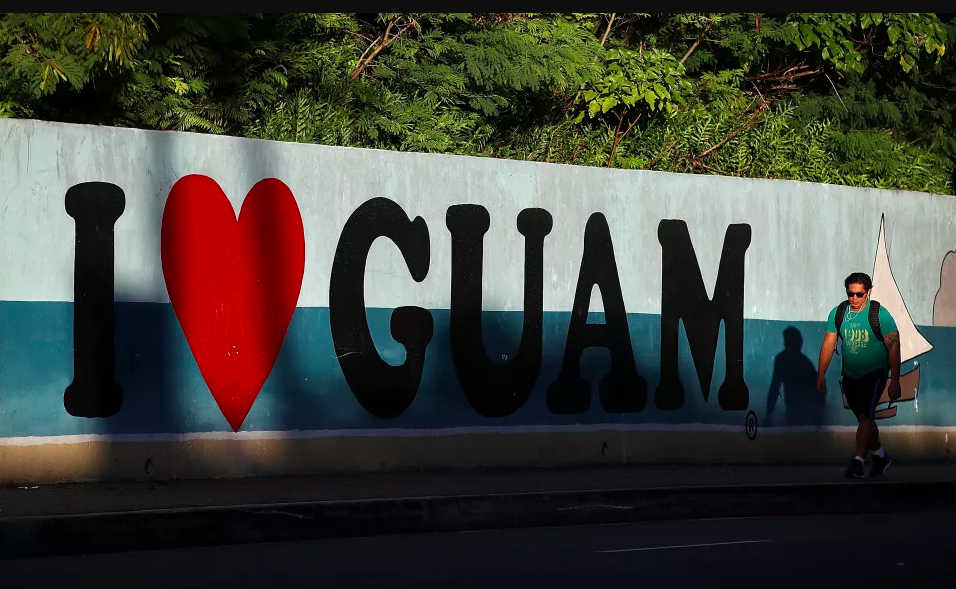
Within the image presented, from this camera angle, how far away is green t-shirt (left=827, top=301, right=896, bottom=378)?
12453 mm

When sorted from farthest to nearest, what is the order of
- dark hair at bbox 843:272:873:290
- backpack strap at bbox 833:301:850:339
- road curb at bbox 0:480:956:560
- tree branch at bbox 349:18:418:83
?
tree branch at bbox 349:18:418:83, backpack strap at bbox 833:301:850:339, dark hair at bbox 843:272:873:290, road curb at bbox 0:480:956:560

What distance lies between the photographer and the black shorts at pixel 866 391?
12.4 metres

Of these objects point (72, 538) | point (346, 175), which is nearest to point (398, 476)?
point (346, 175)

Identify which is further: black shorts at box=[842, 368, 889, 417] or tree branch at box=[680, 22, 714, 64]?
tree branch at box=[680, 22, 714, 64]

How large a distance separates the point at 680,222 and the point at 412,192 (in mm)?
3096

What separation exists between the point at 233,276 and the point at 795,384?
6.49m

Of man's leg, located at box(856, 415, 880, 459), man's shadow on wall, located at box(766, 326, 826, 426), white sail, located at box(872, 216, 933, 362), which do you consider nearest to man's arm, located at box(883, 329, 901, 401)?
man's leg, located at box(856, 415, 880, 459)

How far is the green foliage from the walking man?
4.68m

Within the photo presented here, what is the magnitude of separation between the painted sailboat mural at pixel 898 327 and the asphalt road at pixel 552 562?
4736 mm

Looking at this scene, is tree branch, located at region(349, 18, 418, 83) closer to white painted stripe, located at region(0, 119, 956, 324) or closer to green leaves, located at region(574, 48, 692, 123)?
green leaves, located at region(574, 48, 692, 123)

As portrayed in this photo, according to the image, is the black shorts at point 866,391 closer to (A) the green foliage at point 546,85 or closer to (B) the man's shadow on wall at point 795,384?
(B) the man's shadow on wall at point 795,384

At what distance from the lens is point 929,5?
57.1ft

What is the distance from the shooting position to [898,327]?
14992 mm

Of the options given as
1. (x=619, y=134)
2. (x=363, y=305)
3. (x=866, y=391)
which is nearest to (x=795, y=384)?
(x=866, y=391)
